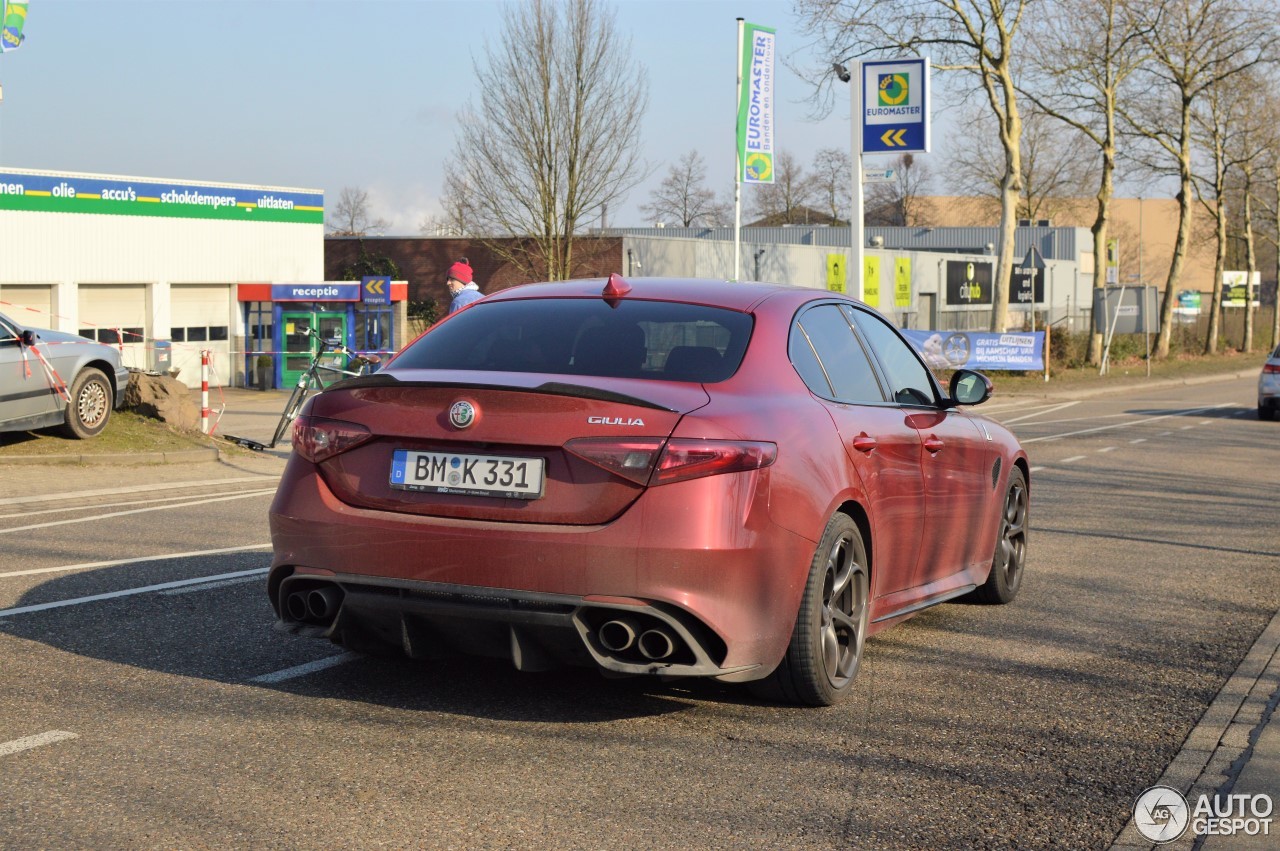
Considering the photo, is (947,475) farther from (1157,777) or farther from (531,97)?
(531,97)

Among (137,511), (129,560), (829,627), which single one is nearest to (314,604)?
(829,627)

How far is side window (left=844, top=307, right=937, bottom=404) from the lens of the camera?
634 centimetres

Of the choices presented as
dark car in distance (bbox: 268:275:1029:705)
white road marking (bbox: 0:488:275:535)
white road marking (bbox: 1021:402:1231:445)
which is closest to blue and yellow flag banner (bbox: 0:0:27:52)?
white road marking (bbox: 0:488:275:535)

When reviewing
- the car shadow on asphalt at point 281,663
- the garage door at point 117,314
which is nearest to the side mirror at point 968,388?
the car shadow on asphalt at point 281,663

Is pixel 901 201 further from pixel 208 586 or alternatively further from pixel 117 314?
pixel 208 586

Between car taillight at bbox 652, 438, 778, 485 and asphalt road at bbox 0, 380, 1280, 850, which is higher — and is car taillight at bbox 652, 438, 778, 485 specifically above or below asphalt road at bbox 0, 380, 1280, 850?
above

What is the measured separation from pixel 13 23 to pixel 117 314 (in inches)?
778

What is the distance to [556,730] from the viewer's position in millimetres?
4930

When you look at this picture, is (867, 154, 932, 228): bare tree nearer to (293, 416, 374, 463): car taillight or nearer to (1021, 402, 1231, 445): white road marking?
(1021, 402, 1231, 445): white road marking

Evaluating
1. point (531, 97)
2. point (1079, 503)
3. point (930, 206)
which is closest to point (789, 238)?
point (930, 206)

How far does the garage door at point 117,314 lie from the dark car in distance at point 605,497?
33.6 meters

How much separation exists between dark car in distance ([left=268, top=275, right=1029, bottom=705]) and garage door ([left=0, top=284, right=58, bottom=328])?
32787 millimetres

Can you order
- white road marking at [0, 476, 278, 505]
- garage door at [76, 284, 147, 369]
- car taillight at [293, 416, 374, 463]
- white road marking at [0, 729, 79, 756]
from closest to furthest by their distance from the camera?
white road marking at [0, 729, 79, 756] < car taillight at [293, 416, 374, 463] < white road marking at [0, 476, 278, 505] < garage door at [76, 284, 147, 369]

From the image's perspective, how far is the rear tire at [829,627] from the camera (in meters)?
5.05
